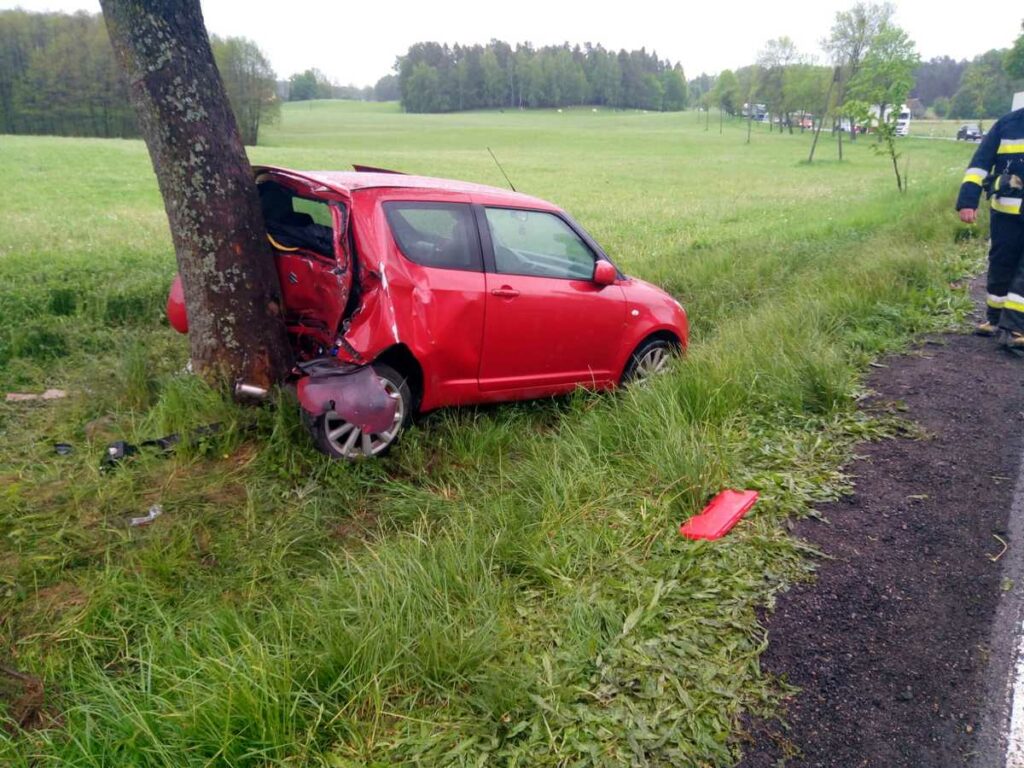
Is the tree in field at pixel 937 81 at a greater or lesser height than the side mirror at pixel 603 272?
greater

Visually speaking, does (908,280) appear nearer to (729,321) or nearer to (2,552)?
(729,321)

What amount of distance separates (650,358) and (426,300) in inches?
89.8

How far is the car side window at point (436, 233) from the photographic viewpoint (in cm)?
444

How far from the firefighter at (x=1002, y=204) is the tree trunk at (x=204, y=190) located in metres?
5.49

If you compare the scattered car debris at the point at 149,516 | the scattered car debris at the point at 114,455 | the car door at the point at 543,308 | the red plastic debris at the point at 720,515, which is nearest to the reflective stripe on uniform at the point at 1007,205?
the car door at the point at 543,308

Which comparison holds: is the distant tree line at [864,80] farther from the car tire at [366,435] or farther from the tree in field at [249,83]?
the tree in field at [249,83]

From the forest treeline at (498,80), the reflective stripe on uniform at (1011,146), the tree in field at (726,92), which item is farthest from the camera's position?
the tree in field at (726,92)

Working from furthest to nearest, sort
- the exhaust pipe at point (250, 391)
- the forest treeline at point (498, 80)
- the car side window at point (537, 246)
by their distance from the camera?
the forest treeline at point (498, 80)
the car side window at point (537, 246)
the exhaust pipe at point (250, 391)

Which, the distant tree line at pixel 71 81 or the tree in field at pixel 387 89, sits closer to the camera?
the distant tree line at pixel 71 81

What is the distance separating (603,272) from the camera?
5.26m

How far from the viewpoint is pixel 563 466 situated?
157 inches

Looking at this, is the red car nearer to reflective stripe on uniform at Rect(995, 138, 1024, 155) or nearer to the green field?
the green field

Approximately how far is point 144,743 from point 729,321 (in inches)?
250

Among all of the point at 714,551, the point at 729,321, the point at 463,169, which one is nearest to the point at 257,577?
the point at 714,551
